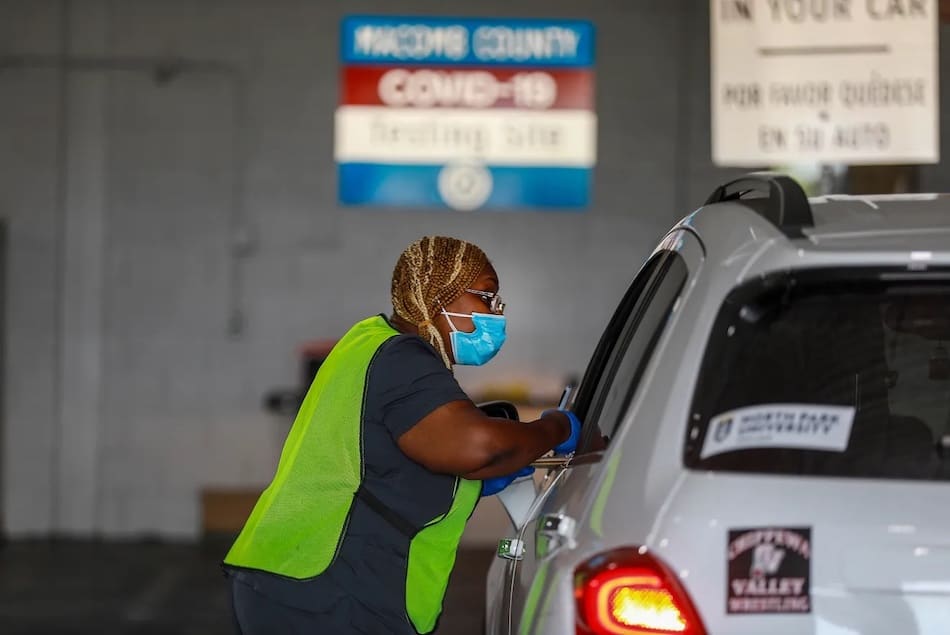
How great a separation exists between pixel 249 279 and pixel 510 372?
200cm

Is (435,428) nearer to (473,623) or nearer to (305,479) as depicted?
(305,479)

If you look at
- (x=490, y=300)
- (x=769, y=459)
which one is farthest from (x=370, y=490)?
(x=769, y=459)

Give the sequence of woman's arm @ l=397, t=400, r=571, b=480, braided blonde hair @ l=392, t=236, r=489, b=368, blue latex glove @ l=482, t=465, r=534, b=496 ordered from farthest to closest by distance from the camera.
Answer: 1. blue latex glove @ l=482, t=465, r=534, b=496
2. braided blonde hair @ l=392, t=236, r=489, b=368
3. woman's arm @ l=397, t=400, r=571, b=480

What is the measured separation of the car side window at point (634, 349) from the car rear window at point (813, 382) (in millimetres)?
180

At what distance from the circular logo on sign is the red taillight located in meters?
7.75

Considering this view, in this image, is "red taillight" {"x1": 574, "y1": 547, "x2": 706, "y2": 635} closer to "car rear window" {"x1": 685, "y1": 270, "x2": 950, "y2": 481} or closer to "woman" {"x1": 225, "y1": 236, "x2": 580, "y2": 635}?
"car rear window" {"x1": 685, "y1": 270, "x2": 950, "y2": 481}

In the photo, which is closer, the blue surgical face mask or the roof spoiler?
the roof spoiler

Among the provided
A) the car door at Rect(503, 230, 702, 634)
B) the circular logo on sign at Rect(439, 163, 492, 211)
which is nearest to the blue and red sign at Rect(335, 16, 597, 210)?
the circular logo on sign at Rect(439, 163, 492, 211)

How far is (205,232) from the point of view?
10422 mm

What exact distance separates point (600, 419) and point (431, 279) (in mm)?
470

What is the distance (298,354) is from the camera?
1044 centimetres

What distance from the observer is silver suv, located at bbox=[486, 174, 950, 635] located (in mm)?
2174

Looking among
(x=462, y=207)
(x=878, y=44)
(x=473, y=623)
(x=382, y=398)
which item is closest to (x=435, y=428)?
(x=382, y=398)

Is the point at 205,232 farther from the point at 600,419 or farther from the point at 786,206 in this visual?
the point at 786,206
